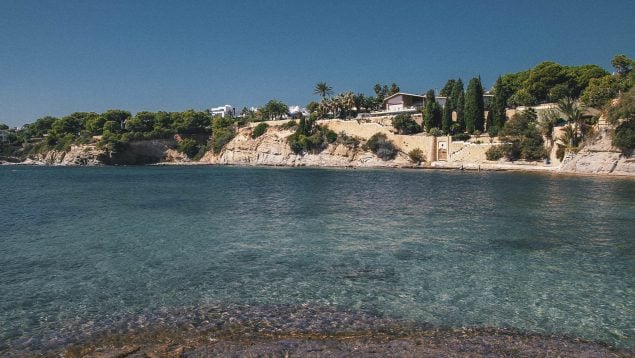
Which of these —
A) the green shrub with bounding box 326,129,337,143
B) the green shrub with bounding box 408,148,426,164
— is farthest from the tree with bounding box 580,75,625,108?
the green shrub with bounding box 326,129,337,143

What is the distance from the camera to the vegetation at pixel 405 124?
58763 millimetres

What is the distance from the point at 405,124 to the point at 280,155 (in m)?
21.1

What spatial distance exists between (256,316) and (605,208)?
17658mm

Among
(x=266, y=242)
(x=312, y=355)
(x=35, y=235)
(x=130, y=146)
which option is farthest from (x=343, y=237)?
(x=130, y=146)

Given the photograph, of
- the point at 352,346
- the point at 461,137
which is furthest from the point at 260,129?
the point at 352,346

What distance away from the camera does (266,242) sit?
1215 centimetres

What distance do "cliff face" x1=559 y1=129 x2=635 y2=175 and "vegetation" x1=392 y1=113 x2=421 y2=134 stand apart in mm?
20617

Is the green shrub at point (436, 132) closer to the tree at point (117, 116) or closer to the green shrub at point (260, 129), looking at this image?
the green shrub at point (260, 129)

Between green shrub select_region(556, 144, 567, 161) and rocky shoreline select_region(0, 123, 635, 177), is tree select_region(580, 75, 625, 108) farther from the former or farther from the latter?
rocky shoreline select_region(0, 123, 635, 177)

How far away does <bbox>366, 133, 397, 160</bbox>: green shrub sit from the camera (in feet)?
192

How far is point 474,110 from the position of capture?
5194 cm

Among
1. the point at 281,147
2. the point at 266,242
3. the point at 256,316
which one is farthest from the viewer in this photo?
the point at 281,147

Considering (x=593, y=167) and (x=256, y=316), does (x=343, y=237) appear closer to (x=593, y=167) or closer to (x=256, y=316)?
(x=256, y=316)

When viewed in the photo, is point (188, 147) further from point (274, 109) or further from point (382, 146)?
point (382, 146)
